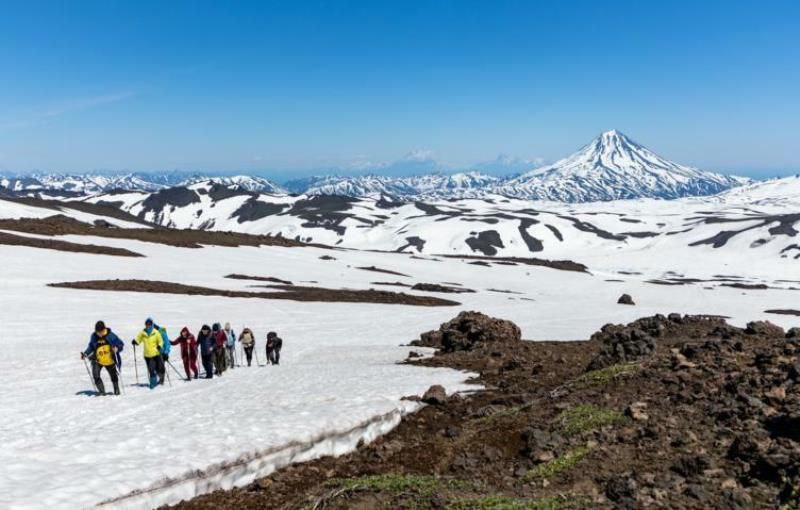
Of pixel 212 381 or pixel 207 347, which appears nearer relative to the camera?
pixel 212 381

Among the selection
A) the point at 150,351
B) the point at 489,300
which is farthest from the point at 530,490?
the point at 489,300

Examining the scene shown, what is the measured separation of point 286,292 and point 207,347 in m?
33.8

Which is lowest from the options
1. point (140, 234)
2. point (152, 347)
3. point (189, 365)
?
point (189, 365)

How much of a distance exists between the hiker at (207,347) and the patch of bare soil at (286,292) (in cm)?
2983

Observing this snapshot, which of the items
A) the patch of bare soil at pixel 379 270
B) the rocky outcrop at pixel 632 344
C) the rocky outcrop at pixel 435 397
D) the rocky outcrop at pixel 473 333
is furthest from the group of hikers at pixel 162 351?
the patch of bare soil at pixel 379 270

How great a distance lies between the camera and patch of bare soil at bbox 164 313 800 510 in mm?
8516

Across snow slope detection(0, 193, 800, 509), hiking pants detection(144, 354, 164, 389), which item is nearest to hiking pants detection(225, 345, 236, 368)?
snow slope detection(0, 193, 800, 509)

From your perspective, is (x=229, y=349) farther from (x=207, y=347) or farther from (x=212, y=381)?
(x=212, y=381)

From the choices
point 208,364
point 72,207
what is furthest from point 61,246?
point 72,207

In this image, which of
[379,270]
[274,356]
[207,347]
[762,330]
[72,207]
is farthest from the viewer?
[72,207]

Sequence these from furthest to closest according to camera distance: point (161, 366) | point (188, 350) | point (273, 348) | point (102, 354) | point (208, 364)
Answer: point (273, 348) < point (208, 364) < point (188, 350) < point (161, 366) < point (102, 354)

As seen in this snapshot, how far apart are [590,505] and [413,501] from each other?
8.35 ft

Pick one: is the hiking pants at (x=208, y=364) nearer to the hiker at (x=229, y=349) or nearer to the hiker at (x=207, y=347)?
the hiker at (x=207, y=347)

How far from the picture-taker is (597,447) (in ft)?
35.4
